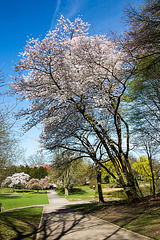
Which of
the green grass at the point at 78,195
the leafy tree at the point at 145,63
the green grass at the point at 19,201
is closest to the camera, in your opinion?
the leafy tree at the point at 145,63

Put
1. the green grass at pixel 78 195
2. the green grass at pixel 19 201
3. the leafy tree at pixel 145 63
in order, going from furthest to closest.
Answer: the green grass at pixel 78 195 → the green grass at pixel 19 201 → the leafy tree at pixel 145 63

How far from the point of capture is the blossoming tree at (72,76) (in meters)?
8.49

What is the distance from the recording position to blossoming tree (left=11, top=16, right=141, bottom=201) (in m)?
8.49

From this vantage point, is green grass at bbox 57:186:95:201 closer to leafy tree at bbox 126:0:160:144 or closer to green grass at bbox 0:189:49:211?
green grass at bbox 0:189:49:211

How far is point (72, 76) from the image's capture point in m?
8.95

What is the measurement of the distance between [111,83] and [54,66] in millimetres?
3073

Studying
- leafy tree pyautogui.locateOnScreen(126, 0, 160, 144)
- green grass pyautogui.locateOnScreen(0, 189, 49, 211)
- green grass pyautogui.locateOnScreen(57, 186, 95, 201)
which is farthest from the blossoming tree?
green grass pyautogui.locateOnScreen(57, 186, 95, 201)

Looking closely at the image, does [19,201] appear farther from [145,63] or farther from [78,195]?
[145,63]

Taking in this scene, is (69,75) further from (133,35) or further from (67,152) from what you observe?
(67,152)

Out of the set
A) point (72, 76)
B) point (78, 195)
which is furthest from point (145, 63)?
point (78, 195)

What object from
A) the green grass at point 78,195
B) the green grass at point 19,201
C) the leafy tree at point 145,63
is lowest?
the green grass at point 78,195

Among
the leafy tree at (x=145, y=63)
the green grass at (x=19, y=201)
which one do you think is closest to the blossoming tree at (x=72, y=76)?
the leafy tree at (x=145, y=63)

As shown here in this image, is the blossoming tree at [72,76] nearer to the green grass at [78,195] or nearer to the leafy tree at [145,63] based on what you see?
the leafy tree at [145,63]

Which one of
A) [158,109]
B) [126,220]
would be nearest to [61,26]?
[158,109]
